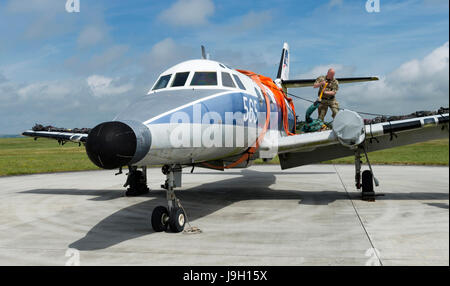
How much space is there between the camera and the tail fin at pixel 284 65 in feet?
63.0

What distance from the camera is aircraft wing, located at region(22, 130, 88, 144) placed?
13.6 meters

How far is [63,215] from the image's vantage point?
9.88 meters

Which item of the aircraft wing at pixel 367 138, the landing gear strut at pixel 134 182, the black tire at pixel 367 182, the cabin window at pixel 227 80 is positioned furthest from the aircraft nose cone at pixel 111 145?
the black tire at pixel 367 182

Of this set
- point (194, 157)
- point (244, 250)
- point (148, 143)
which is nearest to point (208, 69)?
point (194, 157)

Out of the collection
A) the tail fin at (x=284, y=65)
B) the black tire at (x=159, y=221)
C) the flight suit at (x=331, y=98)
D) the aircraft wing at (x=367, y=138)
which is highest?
the tail fin at (x=284, y=65)

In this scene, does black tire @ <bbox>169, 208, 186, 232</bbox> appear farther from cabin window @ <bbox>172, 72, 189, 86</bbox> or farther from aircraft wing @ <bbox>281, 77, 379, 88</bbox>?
aircraft wing @ <bbox>281, 77, 379, 88</bbox>

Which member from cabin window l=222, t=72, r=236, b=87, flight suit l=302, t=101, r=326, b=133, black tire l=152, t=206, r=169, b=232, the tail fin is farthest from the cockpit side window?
the tail fin

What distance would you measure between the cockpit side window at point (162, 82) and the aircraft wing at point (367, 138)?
10.9 feet

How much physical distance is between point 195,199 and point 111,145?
7164mm

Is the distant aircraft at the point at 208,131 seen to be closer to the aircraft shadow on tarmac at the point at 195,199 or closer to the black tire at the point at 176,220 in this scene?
the black tire at the point at 176,220

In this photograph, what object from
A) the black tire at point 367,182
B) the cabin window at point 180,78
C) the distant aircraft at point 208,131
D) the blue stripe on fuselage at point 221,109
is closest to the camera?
the distant aircraft at point 208,131

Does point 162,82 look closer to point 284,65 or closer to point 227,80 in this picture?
point 227,80
